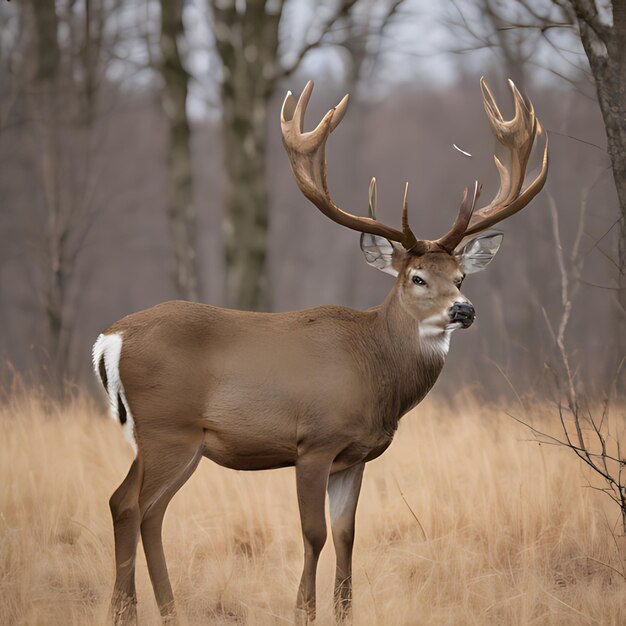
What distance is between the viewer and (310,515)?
4844mm

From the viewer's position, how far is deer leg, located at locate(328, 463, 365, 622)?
5.11m

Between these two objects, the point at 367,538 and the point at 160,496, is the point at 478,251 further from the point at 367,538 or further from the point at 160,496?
the point at 160,496

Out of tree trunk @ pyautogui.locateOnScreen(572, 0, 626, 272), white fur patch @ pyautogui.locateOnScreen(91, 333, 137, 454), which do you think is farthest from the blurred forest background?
white fur patch @ pyautogui.locateOnScreen(91, 333, 137, 454)

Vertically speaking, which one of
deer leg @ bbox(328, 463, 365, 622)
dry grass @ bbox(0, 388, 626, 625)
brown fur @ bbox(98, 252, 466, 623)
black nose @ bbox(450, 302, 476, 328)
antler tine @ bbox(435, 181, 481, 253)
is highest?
antler tine @ bbox(435, 181, 481, 253)

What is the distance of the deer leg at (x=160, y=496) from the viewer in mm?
4816

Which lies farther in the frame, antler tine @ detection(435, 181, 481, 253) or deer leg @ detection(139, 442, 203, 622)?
antler tine @ detection(435, 181, 481, 253)

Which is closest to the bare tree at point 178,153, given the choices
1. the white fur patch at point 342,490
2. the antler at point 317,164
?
the antler at point 317,164

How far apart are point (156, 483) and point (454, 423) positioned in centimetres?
435

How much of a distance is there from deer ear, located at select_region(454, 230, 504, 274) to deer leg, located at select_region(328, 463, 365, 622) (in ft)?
4.31

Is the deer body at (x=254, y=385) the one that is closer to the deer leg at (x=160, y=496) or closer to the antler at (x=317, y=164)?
the deer leg at (x=160, y=496)

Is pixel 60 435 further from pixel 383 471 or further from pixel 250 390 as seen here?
pixel 250 390

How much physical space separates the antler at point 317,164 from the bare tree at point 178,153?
653 centimetres

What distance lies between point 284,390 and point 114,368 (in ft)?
2.92

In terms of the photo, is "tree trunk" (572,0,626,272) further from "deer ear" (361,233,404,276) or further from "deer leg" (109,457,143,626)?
"deer leg" (109,457,143,626)
